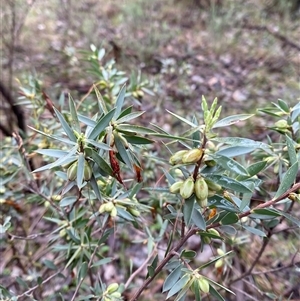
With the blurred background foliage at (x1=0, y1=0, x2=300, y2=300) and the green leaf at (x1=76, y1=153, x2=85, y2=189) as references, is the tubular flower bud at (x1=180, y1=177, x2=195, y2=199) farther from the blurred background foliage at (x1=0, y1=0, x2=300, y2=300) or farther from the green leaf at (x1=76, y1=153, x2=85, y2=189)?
the blurred background foliage at (x1=0, y1=0, x2=300, y2=300)

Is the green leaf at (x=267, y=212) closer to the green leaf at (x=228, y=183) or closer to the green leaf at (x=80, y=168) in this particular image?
the green leaf at (x=228, y=183)

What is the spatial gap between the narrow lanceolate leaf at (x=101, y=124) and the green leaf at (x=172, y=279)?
224 mm

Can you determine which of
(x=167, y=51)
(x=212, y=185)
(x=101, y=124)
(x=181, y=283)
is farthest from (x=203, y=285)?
(x=167, y=51)

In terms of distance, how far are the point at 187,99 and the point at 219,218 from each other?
1610 mm

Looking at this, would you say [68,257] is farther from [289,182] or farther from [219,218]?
[289,182]

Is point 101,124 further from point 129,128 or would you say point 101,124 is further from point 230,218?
point 230,218

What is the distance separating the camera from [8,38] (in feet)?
7.20

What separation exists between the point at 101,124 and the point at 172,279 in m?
0.24

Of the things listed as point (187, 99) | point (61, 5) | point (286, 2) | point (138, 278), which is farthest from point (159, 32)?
point (138, 278)

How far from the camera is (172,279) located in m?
0.47

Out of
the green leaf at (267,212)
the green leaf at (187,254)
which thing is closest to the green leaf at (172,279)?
the green leaf at (187,254)

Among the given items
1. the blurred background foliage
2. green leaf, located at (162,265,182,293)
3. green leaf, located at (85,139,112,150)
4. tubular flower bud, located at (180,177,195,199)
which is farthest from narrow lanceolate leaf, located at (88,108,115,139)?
the blurred background foliage

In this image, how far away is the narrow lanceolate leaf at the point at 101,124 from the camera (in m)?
0.41

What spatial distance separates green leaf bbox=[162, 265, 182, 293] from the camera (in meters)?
0.47
